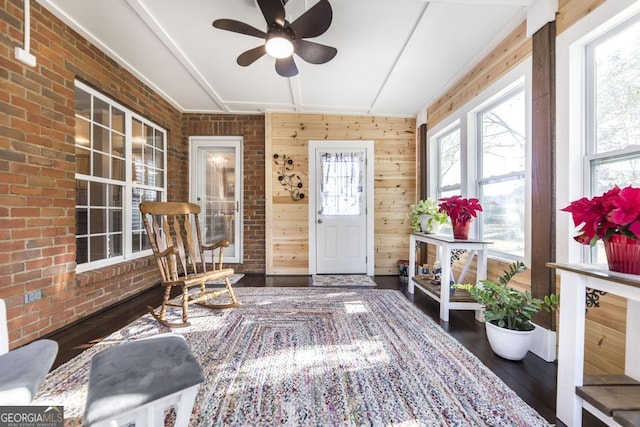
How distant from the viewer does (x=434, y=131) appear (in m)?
3.49

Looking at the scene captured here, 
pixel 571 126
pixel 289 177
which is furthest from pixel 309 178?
pixel 571 126

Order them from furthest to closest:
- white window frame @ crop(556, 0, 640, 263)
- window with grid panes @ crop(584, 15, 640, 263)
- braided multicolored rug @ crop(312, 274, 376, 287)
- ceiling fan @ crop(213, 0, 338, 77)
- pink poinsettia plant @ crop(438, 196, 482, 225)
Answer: braided multicolored rug @ crop(312, 274, 376, 287) < pink poinsettia plant @ crop(438, 196, 482, 225) < ceiling fan @ crop(213, 0, 338, 77) < white window frame @ crop(556, 0, 640, 263) < window with grid panes @ crop(584, 15, 640, 263)

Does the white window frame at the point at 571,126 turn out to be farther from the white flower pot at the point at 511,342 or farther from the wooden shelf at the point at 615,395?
the wooden shelf at the point at 615,395

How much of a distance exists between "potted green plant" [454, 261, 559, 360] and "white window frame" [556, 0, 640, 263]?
0.33m

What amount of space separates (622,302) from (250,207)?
3.86 metres

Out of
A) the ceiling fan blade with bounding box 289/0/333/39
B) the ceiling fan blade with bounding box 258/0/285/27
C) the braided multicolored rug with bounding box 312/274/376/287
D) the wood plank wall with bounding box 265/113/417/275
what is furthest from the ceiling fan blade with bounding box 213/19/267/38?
the braided multicolored rug with bounding box 312/274/376/287

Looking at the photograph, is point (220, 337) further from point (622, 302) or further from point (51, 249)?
point (622, 302)

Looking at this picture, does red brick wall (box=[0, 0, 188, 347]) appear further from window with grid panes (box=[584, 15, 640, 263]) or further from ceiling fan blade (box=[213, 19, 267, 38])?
window with grid panes (box=[584, 15, 640, 263])

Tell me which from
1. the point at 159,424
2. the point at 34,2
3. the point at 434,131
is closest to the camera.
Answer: the point at 159,424

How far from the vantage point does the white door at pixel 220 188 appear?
410 centimetres

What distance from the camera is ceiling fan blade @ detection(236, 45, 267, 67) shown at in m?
2.09

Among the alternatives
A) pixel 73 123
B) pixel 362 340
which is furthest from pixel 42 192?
pixel 362 340

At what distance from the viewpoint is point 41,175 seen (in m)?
1.97

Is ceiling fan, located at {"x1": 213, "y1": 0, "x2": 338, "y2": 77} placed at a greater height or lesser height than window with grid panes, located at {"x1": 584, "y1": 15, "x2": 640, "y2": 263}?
greater
